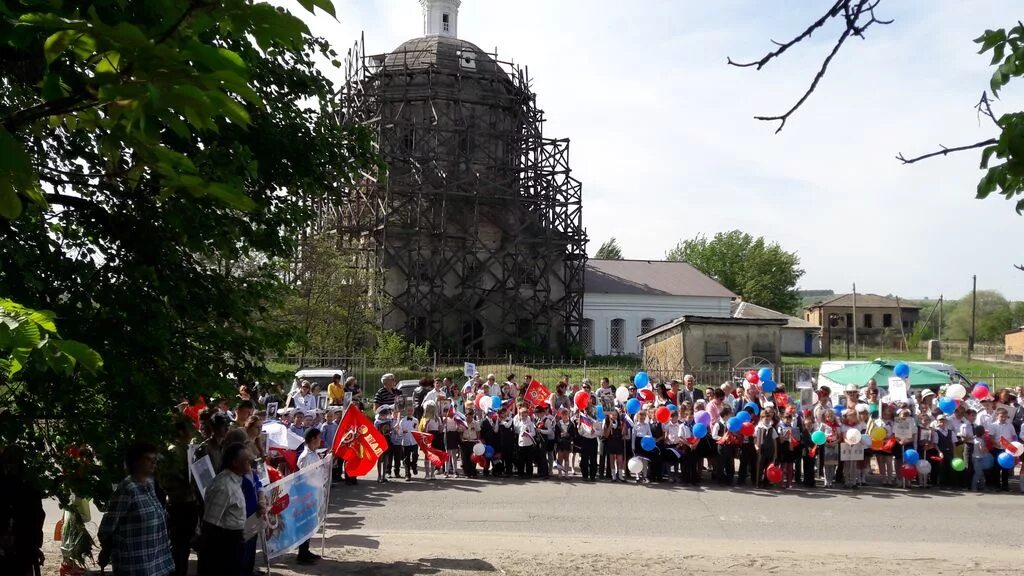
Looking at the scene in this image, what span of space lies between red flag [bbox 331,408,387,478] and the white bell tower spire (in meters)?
42.6

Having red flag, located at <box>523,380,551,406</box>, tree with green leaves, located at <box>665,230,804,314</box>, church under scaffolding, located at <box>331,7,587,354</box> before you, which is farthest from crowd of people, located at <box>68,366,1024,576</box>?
tree with green leaves, located at <box>665,230,804,314</box>

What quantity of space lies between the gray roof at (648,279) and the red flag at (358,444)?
133ft

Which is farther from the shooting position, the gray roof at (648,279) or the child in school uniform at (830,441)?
Answer: the gray roof at (648,279)

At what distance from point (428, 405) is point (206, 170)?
12260 mm

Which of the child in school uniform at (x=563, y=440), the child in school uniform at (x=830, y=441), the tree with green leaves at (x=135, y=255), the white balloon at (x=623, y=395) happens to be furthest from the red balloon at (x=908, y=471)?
the tree with green leaves at (x=135, y=255)

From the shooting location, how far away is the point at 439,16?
2137 inches

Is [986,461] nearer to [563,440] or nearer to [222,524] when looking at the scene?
[563,440]

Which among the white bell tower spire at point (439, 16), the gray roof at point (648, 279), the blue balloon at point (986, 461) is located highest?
the white bell tower spire at point (439, 16)

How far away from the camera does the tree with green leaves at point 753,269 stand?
88.6 metres

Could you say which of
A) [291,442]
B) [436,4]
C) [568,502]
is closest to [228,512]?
[291,442]

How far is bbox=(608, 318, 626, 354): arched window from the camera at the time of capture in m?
57.2

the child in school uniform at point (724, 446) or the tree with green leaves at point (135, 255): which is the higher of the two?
the tree with green leaves at point (135, 255)

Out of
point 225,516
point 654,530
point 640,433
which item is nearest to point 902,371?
point 640,433

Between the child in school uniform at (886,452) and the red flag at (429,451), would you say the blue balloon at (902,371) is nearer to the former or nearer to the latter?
the child in school uniform at (886,452)
